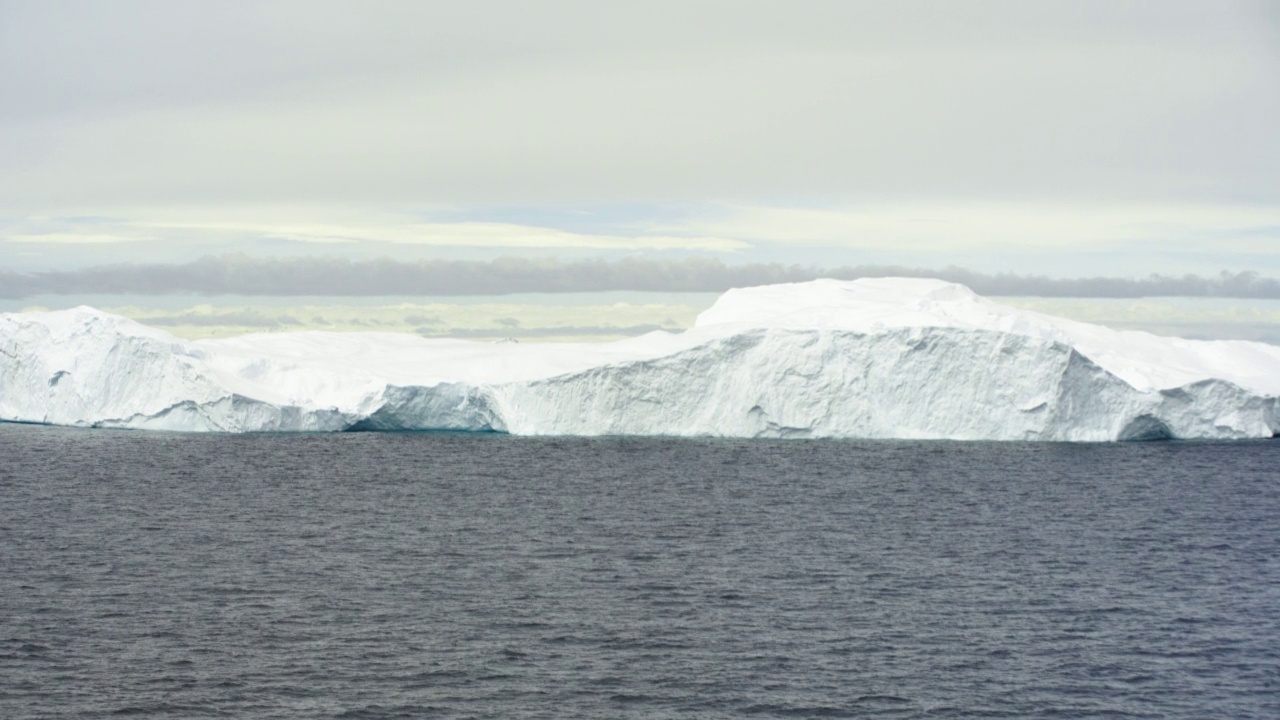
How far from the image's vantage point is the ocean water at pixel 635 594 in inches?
619

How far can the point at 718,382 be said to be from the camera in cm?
4678

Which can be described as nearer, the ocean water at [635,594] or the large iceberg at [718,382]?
the ocean water at [635,594]

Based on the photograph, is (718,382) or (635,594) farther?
(718,382)

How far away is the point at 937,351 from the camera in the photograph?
146 ft

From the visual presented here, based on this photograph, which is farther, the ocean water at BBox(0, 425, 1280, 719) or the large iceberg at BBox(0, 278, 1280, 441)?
the large iceberg at BBox(0, 278, 1280, 441)

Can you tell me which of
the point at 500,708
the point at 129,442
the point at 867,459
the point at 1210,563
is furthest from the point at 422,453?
the point at 500,708

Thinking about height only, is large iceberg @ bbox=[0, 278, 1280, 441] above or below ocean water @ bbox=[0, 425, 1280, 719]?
above

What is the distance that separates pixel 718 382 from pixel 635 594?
2592 cm

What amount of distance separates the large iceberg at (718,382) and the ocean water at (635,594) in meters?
6.56

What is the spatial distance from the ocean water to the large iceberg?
21.5 feet

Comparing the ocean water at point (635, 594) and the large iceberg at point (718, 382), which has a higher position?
the large iceberg at point (718, 382)

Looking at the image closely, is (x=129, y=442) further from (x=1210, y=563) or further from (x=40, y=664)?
(x=1210, y=563)

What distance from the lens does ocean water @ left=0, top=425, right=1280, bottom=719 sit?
15.7m

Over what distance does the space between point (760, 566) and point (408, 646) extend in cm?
815
